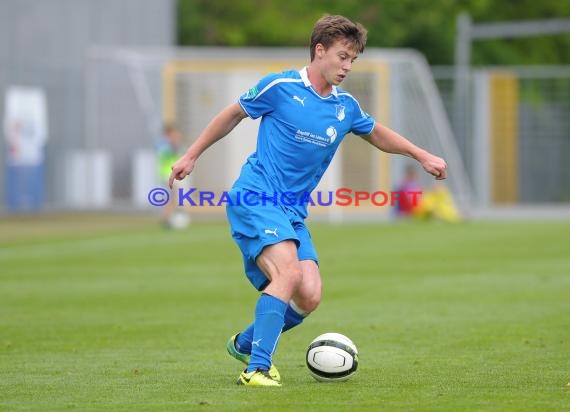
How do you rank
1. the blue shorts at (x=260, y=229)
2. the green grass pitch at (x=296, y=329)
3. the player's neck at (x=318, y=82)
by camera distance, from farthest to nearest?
the player's neck at (x=318, y=82) < the blue shorts at (x=260, y=229) < the green grass pitch at (x=296, y=329)

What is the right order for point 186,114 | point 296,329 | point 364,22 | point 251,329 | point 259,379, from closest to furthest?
point 259,379, point 251,329, point 296,329, point 186,114, point 364,22

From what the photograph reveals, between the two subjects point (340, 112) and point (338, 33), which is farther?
point (340, 112)

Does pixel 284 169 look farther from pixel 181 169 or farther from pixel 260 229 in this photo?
pixel 181 169

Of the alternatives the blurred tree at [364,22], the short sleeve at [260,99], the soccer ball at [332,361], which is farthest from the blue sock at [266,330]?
the blurred tree at [364,22]

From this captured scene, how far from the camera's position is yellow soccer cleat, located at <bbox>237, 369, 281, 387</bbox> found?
7848mm

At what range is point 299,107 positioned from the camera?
323 inches

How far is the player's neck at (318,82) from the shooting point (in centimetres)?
820

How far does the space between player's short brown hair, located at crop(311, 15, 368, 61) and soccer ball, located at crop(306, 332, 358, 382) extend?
1.73m

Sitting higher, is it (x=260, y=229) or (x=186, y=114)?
(x=260, y=229)

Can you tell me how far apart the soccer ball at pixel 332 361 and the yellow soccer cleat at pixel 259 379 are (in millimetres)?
306

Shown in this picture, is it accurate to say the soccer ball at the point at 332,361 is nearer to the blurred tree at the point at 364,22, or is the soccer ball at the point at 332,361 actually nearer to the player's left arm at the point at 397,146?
the player's left arm at the point at 397,146

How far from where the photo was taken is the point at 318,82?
8234 mm

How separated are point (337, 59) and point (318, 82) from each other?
0.75ft

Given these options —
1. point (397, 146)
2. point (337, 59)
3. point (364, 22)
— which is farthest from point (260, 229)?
point (364, 22)
